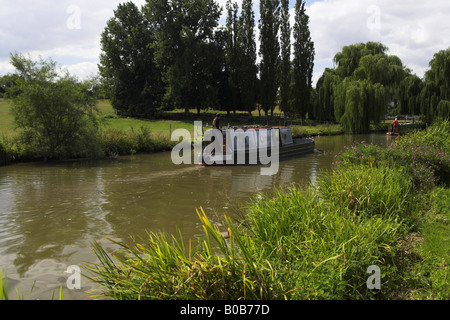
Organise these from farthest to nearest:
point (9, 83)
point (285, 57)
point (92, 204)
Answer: point (285, 57), point (9, 83), point (92, 204)

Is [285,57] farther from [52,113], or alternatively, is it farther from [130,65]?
[52,113]

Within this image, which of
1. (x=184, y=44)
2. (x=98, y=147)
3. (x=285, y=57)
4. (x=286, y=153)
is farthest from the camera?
(x=285, y=57)

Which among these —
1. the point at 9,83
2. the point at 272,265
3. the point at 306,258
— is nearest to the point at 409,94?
the point at 9,83

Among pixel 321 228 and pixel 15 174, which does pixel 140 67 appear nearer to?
pixel 15 174

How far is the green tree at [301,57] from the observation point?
38938mm

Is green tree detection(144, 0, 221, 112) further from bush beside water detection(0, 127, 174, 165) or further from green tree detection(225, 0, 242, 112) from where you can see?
bush beside water detection(0, 127, 174, 165)

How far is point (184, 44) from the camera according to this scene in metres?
37.8

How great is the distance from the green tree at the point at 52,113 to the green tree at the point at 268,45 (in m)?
23.4

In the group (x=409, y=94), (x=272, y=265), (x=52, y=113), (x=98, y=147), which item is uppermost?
(x=409, y=94)

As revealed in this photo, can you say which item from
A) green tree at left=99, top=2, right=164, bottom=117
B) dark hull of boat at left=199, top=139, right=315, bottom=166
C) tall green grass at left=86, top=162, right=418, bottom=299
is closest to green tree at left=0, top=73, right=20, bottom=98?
dark hull of boat at left=199, top=139, right=315, bottom=166

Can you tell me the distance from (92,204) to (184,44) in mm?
32038

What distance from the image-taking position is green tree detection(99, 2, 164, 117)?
40594mm
